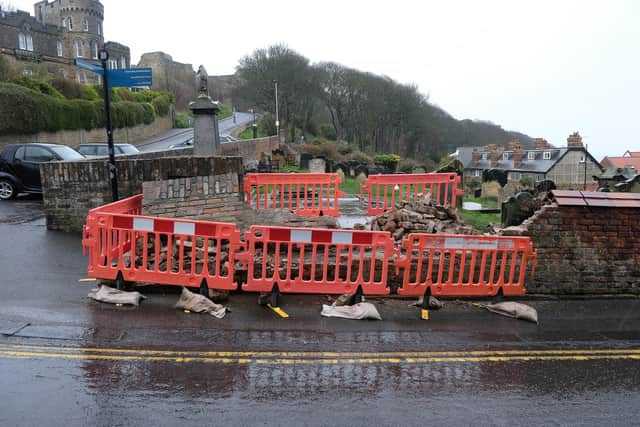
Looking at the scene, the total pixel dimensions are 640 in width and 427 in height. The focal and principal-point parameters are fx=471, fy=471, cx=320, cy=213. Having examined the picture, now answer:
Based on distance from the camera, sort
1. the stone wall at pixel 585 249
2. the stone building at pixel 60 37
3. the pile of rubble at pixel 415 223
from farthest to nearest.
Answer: the stone building at pixel 60 37 < the pile of rubble at pixel 415 223 < the stone wall at pixel 585 249

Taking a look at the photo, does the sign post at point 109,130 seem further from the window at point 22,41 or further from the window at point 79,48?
the window at point 79,48

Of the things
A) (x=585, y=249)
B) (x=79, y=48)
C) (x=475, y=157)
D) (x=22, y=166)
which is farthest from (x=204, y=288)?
(x=79, y=48)

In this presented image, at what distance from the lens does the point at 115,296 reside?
20.4ft

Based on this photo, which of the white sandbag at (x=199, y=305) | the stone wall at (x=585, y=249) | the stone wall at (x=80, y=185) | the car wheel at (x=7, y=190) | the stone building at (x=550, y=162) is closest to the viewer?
the white sandbag at (x=199, y=305)

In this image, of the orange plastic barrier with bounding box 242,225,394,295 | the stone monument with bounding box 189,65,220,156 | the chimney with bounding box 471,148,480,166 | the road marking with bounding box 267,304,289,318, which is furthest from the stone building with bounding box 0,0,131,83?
the road marking with bounding box 267,304,289,318

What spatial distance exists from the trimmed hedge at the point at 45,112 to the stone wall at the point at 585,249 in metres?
29.0

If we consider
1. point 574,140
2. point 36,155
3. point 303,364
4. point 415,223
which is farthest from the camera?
point 574,140

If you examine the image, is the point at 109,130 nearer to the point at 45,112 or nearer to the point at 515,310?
the point at 515,310

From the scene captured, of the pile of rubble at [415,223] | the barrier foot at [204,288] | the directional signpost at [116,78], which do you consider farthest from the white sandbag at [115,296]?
the pile of rubble at [415,223]

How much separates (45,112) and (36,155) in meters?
18.7

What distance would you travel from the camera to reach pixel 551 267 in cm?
725

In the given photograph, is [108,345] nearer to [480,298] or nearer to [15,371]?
[15,371]

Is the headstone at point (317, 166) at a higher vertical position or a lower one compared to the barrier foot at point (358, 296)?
higher

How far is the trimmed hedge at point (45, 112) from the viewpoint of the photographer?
26641 mm
